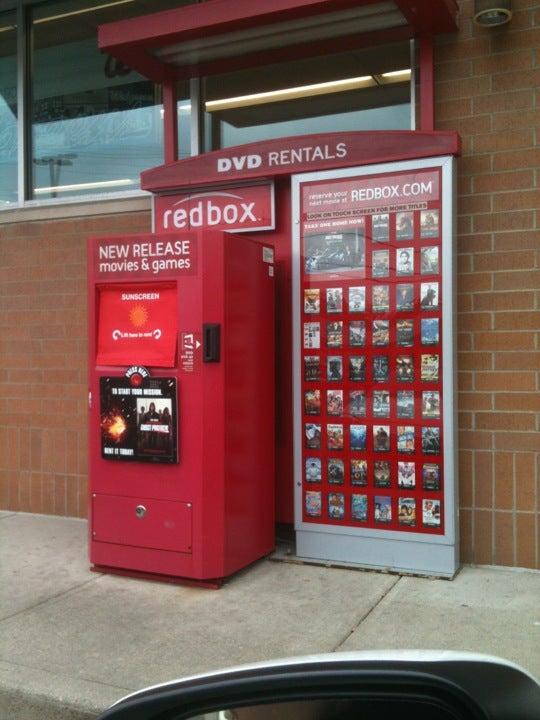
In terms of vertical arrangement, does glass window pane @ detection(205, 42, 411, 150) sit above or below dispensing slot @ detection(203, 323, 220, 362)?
above

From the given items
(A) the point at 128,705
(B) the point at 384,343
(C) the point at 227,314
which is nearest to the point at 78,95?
(C) the point at 227,314

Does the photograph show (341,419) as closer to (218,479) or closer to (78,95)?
(218,479)

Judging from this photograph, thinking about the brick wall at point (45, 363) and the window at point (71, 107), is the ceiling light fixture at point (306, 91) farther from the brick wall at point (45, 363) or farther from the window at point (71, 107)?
the brick wall at point (45, 363)

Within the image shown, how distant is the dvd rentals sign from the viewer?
6270 millimetres

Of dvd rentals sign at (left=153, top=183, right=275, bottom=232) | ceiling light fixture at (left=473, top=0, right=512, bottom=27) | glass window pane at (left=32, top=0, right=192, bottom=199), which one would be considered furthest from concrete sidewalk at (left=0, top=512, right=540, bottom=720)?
ceiling light fixture at (left=473, top=0, right=512, bottom=27)

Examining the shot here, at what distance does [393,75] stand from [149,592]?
421 cm

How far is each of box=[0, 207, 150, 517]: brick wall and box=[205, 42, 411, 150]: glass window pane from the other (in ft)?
4.27

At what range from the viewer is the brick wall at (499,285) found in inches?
220

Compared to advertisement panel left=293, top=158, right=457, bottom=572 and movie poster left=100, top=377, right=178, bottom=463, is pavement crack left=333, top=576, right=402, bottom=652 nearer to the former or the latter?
advertisement panel left=293, top=158, right=457, bottom=572

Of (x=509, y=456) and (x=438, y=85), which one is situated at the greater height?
(x=438, y=85)

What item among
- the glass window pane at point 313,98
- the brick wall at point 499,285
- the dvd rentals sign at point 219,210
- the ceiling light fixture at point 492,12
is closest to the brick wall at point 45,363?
the dvd rentals sign at point 219,210

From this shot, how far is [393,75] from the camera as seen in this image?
620 cm

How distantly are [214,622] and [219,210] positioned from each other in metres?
3.18

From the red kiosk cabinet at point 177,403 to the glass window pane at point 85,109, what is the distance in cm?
202
